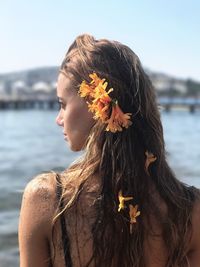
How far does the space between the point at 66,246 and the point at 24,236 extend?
0.14 meters

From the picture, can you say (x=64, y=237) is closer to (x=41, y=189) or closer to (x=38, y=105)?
(x=41, y=189)

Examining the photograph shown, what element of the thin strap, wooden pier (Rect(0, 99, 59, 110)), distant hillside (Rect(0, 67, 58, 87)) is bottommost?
distant hillside (Rect(0, 67, 58, 87))

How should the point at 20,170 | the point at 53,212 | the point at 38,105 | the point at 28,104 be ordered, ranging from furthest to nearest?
the point at 38,105 → the point at 28,104 → the point at 20,170 → the point at 53,212

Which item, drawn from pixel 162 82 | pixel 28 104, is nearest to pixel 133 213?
pixel 28 104

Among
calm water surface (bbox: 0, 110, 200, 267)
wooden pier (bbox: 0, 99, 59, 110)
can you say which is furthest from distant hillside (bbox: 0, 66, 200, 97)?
calm water surface (bbox: 0, 110, 200, 267)

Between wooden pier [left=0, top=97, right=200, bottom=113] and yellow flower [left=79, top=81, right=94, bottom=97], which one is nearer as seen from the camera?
yellow flower [left=79, top=81, right=94, bottom=97]

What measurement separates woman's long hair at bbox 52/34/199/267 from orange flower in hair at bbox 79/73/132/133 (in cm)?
2

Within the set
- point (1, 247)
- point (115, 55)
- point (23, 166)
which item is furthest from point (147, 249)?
point (23, 166)

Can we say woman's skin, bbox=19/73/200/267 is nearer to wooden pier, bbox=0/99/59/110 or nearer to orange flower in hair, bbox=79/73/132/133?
orange flower in hair, bbox=79/73/132/133

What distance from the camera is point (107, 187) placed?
1799 millimetres

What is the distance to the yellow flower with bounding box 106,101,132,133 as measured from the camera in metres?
1.79

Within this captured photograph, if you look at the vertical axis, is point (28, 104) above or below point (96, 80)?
below

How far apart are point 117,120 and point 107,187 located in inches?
8.3

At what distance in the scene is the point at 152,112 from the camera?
1932 millimetres
